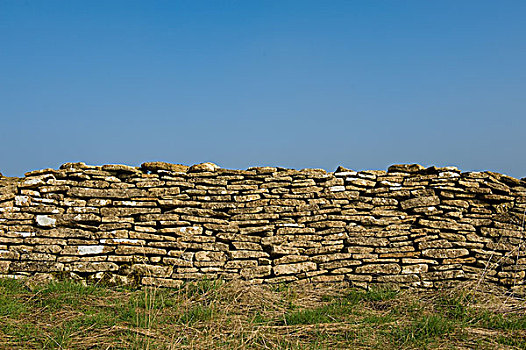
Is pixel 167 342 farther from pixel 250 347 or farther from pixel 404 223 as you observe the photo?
pixel 404 223

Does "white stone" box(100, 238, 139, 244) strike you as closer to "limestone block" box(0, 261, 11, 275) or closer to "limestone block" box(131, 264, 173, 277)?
"limestone block" box(131, 264, 173, 277)

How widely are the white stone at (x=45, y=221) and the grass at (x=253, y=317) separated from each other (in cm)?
72

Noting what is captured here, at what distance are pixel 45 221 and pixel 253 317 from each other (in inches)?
111

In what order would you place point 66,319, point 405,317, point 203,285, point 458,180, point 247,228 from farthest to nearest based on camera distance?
1. point 458,180
2. point 247,228
3. point 203,285
4. point 405,317
5. point 66,319

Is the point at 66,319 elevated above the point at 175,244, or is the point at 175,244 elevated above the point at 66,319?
the point at 175,244

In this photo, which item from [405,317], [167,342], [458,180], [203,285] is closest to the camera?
[167,342]

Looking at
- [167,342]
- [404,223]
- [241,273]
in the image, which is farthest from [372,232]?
[167,342]

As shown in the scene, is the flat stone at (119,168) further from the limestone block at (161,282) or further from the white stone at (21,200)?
the limestone block at (161,282)

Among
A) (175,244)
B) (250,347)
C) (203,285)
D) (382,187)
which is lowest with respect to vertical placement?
(250,347)

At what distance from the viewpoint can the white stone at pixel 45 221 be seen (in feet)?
19.2

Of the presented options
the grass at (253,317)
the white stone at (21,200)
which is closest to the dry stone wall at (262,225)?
Answer: the white stone at (21,200)

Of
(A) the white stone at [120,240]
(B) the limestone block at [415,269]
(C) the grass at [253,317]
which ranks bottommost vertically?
(C) the grass at [253,317]

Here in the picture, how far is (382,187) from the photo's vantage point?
6402 millimetres

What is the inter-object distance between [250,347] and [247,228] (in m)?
1.84
